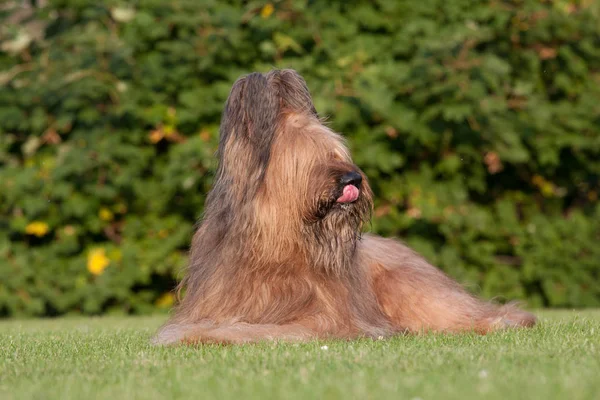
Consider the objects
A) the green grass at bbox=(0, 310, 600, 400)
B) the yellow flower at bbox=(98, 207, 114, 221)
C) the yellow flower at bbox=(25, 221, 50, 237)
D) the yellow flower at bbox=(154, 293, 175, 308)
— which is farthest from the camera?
the yellow flower at bbox=(154, 293, 175, 308)

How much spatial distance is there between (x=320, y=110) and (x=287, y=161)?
16.6ft

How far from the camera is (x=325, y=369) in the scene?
4.51m

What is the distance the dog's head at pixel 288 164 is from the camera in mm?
5879

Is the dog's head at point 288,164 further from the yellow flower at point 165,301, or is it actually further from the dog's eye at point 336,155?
the yellow flower at point 165,301

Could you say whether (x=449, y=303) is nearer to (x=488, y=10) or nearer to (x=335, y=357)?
(x=335, y=357)

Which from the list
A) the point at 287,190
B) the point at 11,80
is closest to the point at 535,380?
the point at 287,190

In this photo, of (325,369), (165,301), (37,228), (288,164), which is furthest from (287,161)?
(165,301)

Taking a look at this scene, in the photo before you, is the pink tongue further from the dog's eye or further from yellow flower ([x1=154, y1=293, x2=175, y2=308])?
yellow flower ([x1=154, y1=293, x2=175, y2=308])

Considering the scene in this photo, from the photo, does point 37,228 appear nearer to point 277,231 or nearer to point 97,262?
point 97,262

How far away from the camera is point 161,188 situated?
11.6 metres

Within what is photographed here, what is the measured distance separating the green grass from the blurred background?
526 cm

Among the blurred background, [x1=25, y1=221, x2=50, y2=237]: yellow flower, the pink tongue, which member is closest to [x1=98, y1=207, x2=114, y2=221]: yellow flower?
the blurred background

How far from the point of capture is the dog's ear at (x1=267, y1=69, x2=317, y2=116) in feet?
20.3

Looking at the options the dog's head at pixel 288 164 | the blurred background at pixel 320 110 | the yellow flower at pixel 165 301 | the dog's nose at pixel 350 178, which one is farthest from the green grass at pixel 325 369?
the yellow flower at pixel 165 301
